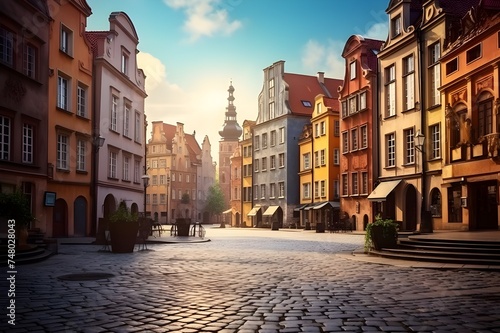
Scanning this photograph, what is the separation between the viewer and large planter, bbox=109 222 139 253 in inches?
715

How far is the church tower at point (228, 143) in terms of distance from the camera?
430ft

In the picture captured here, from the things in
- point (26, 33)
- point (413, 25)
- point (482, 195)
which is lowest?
point (482, 195)

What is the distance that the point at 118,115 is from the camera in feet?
121

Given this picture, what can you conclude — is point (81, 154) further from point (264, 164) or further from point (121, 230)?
point (264, 164)

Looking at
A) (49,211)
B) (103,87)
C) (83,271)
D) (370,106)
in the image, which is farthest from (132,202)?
(83,271)

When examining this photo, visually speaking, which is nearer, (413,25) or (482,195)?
(482,195)

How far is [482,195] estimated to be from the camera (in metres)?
Answer: 25.8

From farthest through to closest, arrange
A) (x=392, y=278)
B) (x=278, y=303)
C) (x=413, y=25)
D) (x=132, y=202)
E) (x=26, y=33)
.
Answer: (x=132, y=202)
(x=413, y=25)
(x=26, y=33)
(x=392, y=278)
(x=278, y=303)

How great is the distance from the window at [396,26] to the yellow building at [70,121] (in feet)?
70.6

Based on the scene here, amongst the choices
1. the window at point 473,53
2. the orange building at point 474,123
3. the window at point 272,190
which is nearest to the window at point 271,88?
the window at point 272,190

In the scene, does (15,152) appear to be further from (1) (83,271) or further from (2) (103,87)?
(2) (103,87)

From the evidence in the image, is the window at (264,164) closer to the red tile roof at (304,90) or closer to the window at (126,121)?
the red tile roof at (304,90)

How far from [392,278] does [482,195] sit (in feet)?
Result: 55.4

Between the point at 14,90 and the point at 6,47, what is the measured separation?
1.74 m
